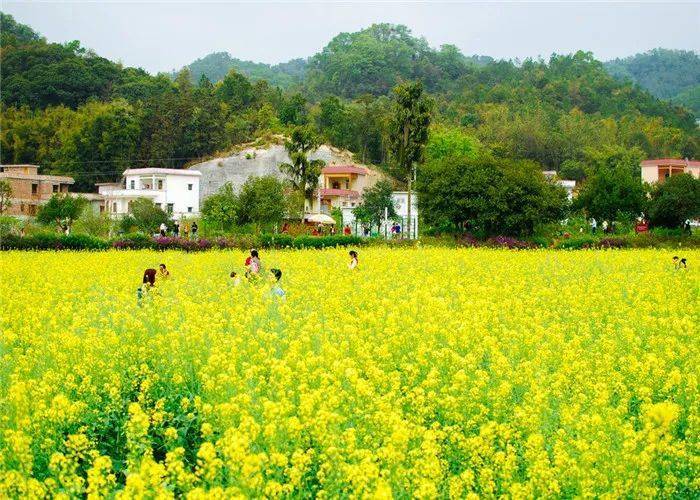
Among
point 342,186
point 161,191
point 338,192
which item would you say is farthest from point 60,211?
point 342,186

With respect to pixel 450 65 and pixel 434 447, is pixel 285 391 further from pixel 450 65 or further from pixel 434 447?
pixel 450 65

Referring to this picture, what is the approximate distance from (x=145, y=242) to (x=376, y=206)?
111 feet

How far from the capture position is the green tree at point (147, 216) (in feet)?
179

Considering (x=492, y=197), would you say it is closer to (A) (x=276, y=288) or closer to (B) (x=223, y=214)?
(B) (x=223, y=214)

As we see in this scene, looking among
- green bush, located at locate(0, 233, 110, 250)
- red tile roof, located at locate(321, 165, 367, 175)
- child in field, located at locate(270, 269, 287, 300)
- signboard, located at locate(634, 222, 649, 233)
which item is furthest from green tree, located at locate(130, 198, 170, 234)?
child in field, located at locate(270, 269, 287, 300)

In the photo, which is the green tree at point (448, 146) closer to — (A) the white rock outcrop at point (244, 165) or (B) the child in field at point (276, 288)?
(A) the white rock outcrop at point (244, 165)

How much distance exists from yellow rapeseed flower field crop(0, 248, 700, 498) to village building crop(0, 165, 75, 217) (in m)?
55.5

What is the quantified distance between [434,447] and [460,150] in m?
71.9

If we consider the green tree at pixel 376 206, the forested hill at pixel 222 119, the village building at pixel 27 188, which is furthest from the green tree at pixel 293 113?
the village building at pixel 27 188

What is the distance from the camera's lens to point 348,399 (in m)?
8.43

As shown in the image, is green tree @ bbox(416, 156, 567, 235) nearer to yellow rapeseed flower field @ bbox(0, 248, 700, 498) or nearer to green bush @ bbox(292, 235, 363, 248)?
green bush @ bbox(292, 235, 363, 248)

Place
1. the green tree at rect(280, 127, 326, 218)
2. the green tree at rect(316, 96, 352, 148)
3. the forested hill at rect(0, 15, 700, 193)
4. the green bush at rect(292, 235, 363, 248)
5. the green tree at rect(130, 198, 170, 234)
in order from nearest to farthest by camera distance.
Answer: the green bush at rect(292, 235, 363, 248) < the green tree at rect(280, 127, 326, 218) < the green tree at rect(130, 198, 170, 234) < the forested hill at rect(0, 15, 700, 193) < the green tree at rect(316, 96, 352, 148)

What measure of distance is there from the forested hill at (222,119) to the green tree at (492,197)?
22148mm

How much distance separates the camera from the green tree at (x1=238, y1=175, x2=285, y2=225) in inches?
2173
